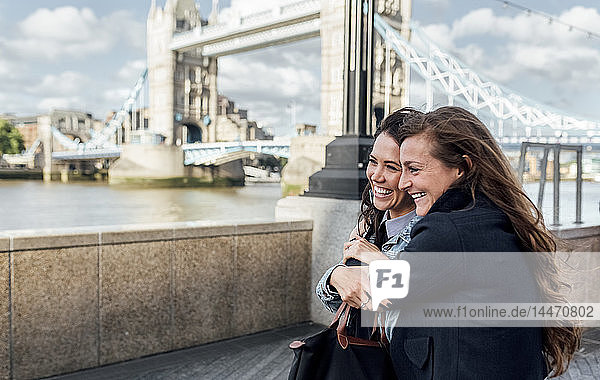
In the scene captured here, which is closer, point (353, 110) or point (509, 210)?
point (509, 210)

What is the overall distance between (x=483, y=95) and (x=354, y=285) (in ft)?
82.3

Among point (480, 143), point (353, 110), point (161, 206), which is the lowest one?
point (161, 206)

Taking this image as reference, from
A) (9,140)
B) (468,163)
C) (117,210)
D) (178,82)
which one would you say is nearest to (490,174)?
(468,163)

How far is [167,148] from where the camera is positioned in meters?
36.1

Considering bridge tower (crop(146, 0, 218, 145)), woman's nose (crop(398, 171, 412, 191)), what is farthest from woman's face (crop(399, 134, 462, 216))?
bridge tower (crop(146, 0, 218, 145))

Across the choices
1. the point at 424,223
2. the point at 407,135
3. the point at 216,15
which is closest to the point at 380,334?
the point at 424,223

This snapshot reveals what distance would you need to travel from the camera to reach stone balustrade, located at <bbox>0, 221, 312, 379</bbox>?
2.52 metres

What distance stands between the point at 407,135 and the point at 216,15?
54928 mm

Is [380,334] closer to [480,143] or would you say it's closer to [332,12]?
[480,143]

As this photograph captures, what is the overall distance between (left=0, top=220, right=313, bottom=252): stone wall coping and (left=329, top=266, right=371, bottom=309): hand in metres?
1.81

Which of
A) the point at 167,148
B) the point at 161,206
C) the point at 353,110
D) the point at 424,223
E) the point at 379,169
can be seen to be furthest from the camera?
the point at 167,148

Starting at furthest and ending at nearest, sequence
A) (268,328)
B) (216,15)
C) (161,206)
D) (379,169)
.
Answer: (216,15), (161,206), (268,328), (379,169)

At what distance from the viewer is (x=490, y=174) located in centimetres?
101

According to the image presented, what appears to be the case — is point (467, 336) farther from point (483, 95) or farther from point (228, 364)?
point (483, 95)
